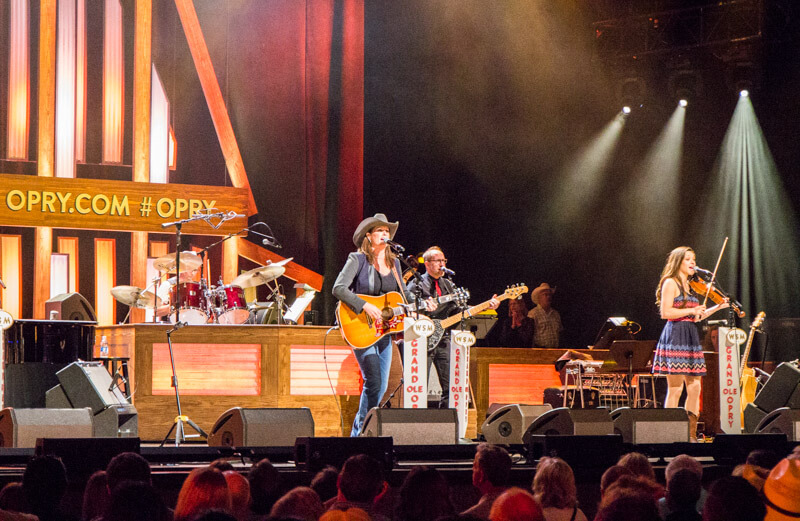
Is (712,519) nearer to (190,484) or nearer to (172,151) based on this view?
(190,484)

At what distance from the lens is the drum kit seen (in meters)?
10.7

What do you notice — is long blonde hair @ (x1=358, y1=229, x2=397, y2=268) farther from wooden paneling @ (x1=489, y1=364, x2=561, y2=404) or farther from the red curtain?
the red curtain

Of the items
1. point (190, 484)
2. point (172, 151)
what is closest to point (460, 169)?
point (172, 151)

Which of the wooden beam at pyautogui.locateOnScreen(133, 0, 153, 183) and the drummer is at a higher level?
the wooden beam at pyautogui.locateOnScreen(133, 0, 153, 183)

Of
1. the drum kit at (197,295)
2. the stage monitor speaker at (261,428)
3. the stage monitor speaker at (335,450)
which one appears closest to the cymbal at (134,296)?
the drum kit at (197,295)

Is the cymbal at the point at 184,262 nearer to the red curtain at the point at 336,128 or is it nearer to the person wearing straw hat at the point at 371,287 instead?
the person wearing straw hat at the point at 371,287

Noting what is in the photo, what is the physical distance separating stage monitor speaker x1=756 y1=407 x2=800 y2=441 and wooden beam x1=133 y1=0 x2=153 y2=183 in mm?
8761

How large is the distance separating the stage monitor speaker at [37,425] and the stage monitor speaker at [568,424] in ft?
10.4

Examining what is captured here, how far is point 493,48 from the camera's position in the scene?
1342 centimetres

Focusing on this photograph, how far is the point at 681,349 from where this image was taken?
845cm

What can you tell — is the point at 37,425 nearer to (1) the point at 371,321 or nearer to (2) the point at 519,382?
(1) the point at 371,321

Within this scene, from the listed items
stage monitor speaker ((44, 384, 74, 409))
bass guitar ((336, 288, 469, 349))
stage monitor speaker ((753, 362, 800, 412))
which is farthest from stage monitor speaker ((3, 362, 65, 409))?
stage monitor speaker ((753, 362, 800, 412))

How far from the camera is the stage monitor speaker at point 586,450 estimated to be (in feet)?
19.6

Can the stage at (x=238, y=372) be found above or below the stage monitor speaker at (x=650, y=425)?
above
